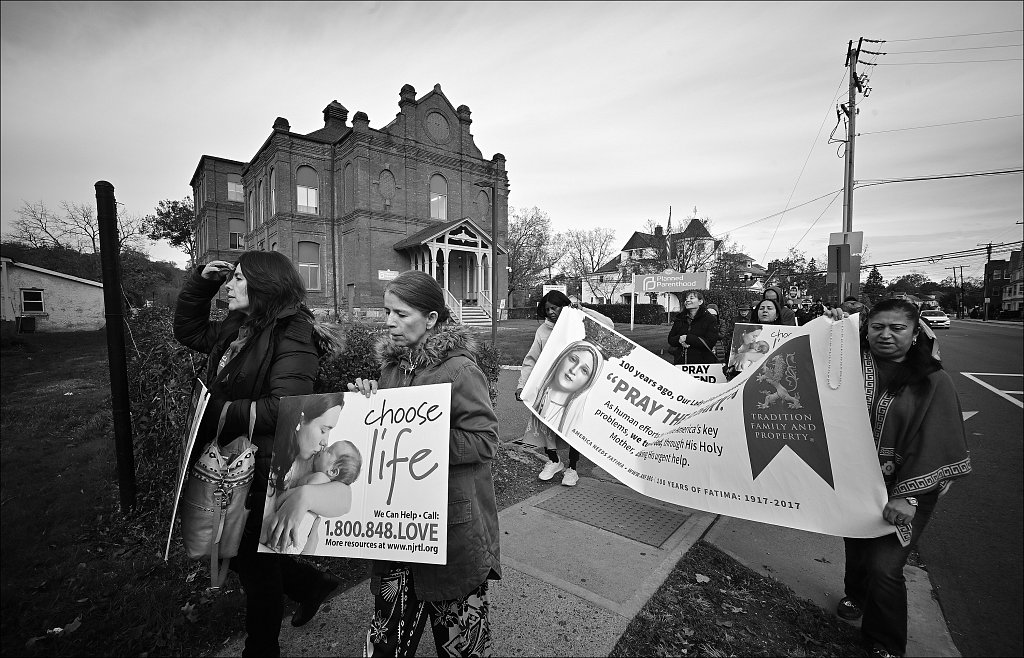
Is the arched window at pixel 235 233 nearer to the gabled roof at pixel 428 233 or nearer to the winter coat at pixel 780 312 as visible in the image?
the gabled roof at pixel 428 233

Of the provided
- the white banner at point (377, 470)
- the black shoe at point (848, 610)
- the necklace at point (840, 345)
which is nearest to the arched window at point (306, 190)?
the white banner at point (377, 470)

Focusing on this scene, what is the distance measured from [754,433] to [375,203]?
2958cm

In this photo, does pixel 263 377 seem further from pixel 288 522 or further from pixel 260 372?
pixel 288 522

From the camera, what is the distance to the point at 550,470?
519 cm

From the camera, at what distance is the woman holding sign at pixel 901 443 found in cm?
239

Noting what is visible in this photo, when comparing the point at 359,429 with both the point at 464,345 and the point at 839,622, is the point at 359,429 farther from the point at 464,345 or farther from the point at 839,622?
the point at 839,622

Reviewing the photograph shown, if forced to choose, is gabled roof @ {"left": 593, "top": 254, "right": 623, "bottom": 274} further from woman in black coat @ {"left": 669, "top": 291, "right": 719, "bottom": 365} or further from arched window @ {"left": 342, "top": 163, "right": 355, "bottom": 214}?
woman in black coat @ {"left": 669, "top": 291, "right": 719, "bottom": 365}

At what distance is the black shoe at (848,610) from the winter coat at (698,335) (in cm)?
369

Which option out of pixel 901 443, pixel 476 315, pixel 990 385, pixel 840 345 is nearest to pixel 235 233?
pixel 476 315

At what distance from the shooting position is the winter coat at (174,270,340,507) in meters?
2.04

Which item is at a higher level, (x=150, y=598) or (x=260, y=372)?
(x=260, y=372)

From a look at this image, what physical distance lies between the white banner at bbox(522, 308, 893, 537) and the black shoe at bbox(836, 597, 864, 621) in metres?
0.65

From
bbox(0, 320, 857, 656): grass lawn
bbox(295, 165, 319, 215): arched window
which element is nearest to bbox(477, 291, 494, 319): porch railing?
bbox(295, 165, 319, 215): arched window

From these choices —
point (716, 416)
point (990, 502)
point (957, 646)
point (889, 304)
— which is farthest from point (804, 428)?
point (990, 502)
